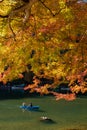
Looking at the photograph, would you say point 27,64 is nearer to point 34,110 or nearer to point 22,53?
point 22,53

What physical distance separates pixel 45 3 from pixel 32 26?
2.38 ft

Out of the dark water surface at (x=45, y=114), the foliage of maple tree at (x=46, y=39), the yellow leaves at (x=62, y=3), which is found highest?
the yellow leaves at (x=62, y=3)

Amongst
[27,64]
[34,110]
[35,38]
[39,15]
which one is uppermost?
[39,15]

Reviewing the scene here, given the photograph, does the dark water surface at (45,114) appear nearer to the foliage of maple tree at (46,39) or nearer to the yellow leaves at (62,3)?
the foliage of maple tree at (46,39)

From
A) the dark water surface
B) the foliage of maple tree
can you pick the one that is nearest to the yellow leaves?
the foliage of maple tree

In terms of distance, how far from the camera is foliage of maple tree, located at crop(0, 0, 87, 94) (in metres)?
10.2

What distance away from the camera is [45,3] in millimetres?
10406

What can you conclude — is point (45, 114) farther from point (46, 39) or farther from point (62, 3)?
point (62, 3)

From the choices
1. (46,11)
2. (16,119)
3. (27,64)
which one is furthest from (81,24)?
(16,119)

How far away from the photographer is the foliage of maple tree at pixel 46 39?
10.2 meters

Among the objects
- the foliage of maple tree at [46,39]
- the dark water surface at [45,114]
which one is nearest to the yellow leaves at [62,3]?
the foliage of maple tree at [46,39]

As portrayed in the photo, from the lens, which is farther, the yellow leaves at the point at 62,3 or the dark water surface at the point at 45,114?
the dark water surface at the point at 45,114

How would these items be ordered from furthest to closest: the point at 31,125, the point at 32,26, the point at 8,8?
the point at 31,125, the point at 32,26, the point at 8,8

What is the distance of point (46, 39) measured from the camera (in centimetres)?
1065
